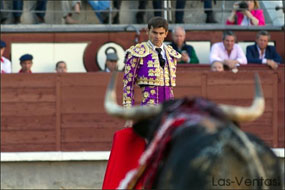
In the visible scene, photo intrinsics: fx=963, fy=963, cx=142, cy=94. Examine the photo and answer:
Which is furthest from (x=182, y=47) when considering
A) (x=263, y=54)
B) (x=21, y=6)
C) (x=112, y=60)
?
(x=21, y=6)

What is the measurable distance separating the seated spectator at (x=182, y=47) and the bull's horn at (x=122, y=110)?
233 inches

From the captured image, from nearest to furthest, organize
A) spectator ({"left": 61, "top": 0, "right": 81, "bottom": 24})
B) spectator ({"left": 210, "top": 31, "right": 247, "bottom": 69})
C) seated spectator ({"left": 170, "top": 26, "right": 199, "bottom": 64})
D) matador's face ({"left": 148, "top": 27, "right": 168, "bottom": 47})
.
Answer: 1. matador's face ({"left": 148, "top": 27, "right": 168, "bottom": 47})
2. seated spectator ({"left": 170, "top": 26, "right": 199, "bottom": 64})
3. spectator ({"left": 210, "top": 31, "right": 247, "bottom": 69})
4. spectator ({"left": 61, "top": 0, "right": 81, "bottom": 24})

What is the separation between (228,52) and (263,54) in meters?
0.61

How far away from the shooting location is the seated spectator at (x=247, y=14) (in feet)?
34.6

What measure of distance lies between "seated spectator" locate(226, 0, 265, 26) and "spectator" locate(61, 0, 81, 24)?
1.70m

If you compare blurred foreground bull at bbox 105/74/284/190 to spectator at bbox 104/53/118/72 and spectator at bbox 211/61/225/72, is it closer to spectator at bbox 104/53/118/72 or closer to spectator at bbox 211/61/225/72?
spectator at bbox 104/53/118/72

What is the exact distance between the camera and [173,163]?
3373 millimetres

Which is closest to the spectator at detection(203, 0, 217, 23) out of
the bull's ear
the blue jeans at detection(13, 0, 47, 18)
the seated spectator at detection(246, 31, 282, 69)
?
the seated spectator at detection(246, 31, 282, 69)

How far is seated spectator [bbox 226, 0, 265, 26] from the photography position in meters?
10.5

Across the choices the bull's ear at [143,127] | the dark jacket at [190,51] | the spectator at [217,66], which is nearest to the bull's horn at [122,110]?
→ the bull's ear at [143,127]

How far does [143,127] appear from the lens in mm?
4070

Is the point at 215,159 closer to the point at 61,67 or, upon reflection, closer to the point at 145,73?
the point at 145,73

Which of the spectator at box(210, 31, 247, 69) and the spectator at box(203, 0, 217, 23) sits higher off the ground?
the spectator at box(203, 0, 217, 23)

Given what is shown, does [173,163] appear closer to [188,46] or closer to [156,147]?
[156,147]
